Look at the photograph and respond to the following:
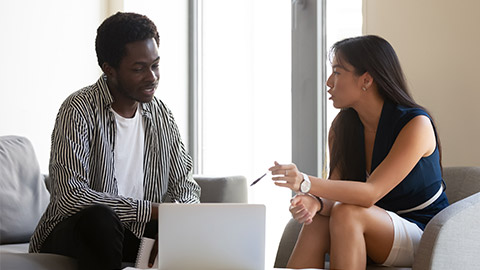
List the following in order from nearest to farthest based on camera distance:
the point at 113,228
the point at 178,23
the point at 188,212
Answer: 1. the point at 188,212
2. the point at 113,228
3. the point at 178,23

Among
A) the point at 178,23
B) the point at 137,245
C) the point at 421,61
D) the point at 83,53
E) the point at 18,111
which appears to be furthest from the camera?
the point at 178,23

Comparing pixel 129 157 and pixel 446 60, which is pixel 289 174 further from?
pixel 446 60

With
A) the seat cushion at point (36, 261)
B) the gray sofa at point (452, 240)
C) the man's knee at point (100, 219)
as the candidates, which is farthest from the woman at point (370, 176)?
the seat cushion at point (36, 261)

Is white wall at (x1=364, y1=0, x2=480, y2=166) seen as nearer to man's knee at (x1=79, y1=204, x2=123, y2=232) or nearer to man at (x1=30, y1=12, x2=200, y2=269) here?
man at (x1=30, y1=12, x2=200, y2=269)

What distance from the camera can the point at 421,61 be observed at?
112 inches

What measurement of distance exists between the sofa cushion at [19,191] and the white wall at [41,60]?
73 cm

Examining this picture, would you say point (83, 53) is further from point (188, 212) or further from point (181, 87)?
point (188, 212)

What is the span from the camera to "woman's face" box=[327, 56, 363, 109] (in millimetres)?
2359

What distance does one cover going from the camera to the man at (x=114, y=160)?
2027 millimetres

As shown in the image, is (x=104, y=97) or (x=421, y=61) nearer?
(x=104, y=97)

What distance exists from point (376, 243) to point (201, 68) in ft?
8.35

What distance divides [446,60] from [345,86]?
0.63m

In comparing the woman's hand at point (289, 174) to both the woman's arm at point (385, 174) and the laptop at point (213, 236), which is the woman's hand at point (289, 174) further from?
the laptop at point (213, 236)

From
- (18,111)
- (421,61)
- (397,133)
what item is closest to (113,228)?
(397,133)
